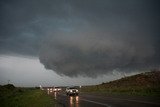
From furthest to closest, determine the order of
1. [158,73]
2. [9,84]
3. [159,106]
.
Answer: [9,84] < [158,73] < [159,106]

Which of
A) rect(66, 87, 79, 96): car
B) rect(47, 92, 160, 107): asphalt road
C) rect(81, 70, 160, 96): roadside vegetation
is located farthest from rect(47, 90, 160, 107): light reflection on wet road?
rect(66, 87, 79, 96): car

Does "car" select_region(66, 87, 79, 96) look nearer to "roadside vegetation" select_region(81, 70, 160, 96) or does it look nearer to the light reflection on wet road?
"roadside vegetation" select_region(81, 70, 160, 96)

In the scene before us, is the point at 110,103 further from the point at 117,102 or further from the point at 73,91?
the point at 73,91

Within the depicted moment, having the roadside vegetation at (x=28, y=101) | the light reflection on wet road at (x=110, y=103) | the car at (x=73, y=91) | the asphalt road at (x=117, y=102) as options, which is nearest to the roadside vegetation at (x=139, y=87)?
the asphalt road at (x=117, y=102)

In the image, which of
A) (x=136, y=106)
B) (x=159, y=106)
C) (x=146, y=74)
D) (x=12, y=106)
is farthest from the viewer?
(x=146, y=74)

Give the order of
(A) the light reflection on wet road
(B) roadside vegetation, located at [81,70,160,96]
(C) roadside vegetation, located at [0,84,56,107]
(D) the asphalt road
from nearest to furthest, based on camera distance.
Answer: (A) the light reflection on wet road → (D) the asphalt road → (C) roadside vegetation, located at [0,84,56,107] → (B) roadside vegetation, located at [81,70,160,96]

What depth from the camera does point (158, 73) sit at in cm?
9800

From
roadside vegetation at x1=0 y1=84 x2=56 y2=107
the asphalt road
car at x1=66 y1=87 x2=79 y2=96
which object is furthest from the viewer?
car at x1=66 y1=87 x2=79 y2=96

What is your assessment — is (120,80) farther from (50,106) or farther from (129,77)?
(50,106)

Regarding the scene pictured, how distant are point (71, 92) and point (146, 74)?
6349 cm

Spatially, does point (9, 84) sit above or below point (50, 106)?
above

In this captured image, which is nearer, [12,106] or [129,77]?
[12,106]

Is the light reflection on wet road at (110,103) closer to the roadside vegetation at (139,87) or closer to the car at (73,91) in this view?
the roadside vegetation at (139,87)

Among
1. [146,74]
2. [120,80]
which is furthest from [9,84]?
[146,74]
